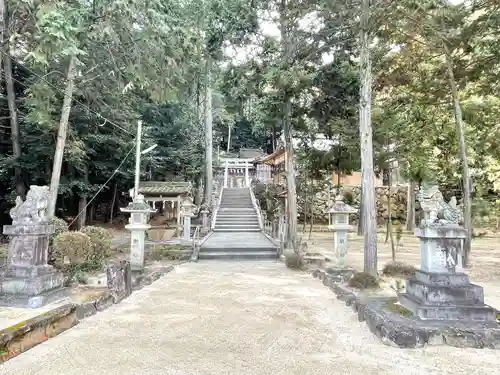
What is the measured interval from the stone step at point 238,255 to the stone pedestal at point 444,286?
7.11 meters

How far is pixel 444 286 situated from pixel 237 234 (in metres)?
11.6

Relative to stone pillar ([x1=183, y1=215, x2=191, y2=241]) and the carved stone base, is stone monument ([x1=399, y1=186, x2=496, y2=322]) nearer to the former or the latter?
the carved stone base

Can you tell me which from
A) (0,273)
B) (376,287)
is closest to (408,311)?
(376,287)

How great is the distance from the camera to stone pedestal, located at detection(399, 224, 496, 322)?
4121 mm

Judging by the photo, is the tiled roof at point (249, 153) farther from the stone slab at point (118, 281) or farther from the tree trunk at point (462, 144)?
the stone slab at point (118, 281)

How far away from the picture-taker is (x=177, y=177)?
21594 millimetres

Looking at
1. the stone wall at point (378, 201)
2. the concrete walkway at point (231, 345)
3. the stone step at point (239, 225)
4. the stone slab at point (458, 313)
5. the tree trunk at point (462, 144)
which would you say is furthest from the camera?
the stone wall at point (378, 201)

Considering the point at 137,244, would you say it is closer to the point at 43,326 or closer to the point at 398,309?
the point at 43,326

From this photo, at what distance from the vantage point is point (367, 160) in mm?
7301

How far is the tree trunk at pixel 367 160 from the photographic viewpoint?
713 cm

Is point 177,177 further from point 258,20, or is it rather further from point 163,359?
point 163,359

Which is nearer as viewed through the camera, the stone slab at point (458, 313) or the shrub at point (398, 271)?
the stone slab at point (458, 313)

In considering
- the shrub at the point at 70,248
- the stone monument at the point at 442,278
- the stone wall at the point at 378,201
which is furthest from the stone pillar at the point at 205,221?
the stone monument at the point at 442,278

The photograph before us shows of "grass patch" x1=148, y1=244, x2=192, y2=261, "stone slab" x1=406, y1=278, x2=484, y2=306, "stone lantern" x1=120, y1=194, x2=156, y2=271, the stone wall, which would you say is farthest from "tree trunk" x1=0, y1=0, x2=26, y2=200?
the stone wall
